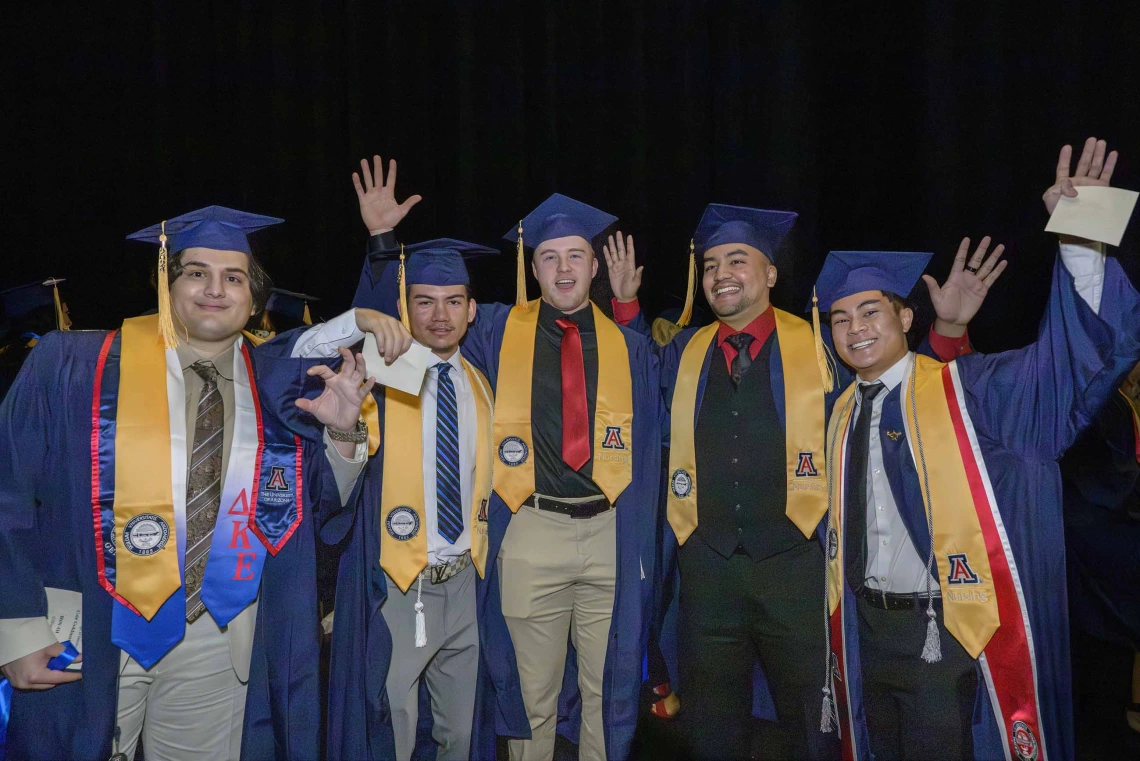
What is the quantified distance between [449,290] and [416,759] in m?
1.67

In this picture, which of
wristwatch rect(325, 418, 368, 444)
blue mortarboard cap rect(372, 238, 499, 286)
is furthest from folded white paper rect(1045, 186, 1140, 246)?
wristwatch rect(325, 418, 368, 444)

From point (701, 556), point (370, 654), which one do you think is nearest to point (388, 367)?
point (370, 654)

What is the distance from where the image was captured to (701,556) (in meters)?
2.84

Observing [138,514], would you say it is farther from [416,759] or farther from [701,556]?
[701,556]

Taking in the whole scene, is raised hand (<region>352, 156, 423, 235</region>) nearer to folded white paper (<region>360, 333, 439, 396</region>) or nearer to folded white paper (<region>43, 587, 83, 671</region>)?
folded white paper (<region>360, 333, 439, 396</region>)

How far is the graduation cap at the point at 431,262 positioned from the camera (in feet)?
9.71

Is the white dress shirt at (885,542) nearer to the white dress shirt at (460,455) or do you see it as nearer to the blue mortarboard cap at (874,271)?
the blue mortarboard cap at (874,271)

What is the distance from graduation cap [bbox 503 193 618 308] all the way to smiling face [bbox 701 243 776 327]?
1.52 ft

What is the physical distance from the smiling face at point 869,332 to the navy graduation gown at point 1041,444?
0.16 m

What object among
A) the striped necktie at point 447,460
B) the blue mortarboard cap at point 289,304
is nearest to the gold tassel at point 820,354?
the striped necktie at point 447,460

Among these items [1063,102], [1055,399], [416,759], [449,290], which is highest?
[1063,102]

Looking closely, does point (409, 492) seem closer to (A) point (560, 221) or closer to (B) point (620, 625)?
(B) point (620, 625)

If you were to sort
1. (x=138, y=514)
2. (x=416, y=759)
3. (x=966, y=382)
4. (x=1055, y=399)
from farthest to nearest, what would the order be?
(x=416, y=759), (x=966, y=382), (x=1055, y=399), (x=138, y=514)

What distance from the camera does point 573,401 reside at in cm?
305
